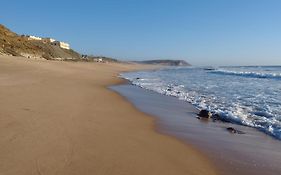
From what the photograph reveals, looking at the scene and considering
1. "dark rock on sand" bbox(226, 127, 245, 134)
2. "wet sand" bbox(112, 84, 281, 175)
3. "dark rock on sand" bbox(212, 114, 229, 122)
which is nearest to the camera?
"wet sand" bbox(112, 84, 281, 175)

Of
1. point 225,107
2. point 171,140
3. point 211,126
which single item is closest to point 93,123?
point 171,140

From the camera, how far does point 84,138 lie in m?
5.31

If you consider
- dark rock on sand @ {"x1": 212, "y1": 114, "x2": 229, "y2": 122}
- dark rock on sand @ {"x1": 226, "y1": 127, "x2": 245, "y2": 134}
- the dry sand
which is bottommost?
dark rock on sand @ {"x1": 212, "y1": 114, "x2": 229, "y2": 122}

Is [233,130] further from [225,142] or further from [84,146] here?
[84,146]

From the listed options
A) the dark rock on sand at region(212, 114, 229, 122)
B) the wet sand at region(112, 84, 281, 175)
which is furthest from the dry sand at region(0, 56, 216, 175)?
the dark rock on sand at region(212, 114, 229, 122)

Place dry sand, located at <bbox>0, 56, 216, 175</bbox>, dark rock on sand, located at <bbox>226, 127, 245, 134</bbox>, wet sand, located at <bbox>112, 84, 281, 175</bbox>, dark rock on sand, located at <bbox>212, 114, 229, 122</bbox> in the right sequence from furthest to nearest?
1. dark rock on sand, located at <bbox>212, 114, 229, 122</bbox>
2. dark rock on sand, located at <bbox>226, 127, 245, 134</bbox>
3. wet sand, located at <bbox>112, 84, 281, 175</bbox>
4. dry sand, located at <bbox>0, 56, 216, 175</bbox>

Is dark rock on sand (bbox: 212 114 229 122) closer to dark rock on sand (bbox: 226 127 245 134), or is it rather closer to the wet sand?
the wet sand

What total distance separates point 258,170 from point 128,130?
270 cm

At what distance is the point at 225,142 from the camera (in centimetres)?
591

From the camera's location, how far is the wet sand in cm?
456

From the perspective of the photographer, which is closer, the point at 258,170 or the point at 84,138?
the point at 258,170

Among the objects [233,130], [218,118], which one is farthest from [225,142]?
[218,118]

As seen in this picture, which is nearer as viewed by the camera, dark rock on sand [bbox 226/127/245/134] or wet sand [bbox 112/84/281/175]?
wet sand [bbox 112/84/281/175]

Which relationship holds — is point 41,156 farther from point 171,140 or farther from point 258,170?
point 258,170
